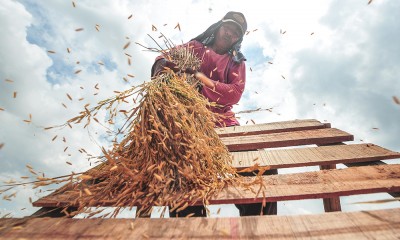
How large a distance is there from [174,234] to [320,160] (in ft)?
4.65

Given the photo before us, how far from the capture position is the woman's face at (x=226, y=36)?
4730 millimetres

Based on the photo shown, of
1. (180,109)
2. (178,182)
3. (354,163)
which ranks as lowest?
(354,163)

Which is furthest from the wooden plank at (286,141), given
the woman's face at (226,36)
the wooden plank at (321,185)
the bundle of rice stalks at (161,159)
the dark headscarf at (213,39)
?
the woman's face at (226,36)

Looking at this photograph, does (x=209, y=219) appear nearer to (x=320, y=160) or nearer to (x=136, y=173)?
(x=136, y=173)

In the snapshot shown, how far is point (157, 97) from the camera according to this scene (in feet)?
6.09

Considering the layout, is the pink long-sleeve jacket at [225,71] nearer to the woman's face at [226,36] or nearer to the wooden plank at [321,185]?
the woman's face at [226,36]

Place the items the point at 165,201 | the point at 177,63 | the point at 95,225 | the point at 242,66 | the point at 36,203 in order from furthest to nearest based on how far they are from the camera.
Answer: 1. the point at 242,66
2. the point at 177,63
3. the point at 36,203
4. the point at 165,201
5. the point at 95,225

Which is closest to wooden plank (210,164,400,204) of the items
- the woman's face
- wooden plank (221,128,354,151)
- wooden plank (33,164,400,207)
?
wooden plank (33,164,400,207)

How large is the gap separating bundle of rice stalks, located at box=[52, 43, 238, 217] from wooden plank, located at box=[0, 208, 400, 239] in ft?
0.51

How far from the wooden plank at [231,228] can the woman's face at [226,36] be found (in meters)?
4.05

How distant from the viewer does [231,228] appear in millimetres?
1106

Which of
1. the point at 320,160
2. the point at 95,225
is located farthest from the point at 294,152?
the point at 95,225

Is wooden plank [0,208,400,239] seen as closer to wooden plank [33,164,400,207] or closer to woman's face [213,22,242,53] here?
wooden plank [33,164,400,207]

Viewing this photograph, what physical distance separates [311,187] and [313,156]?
77 centimetres
